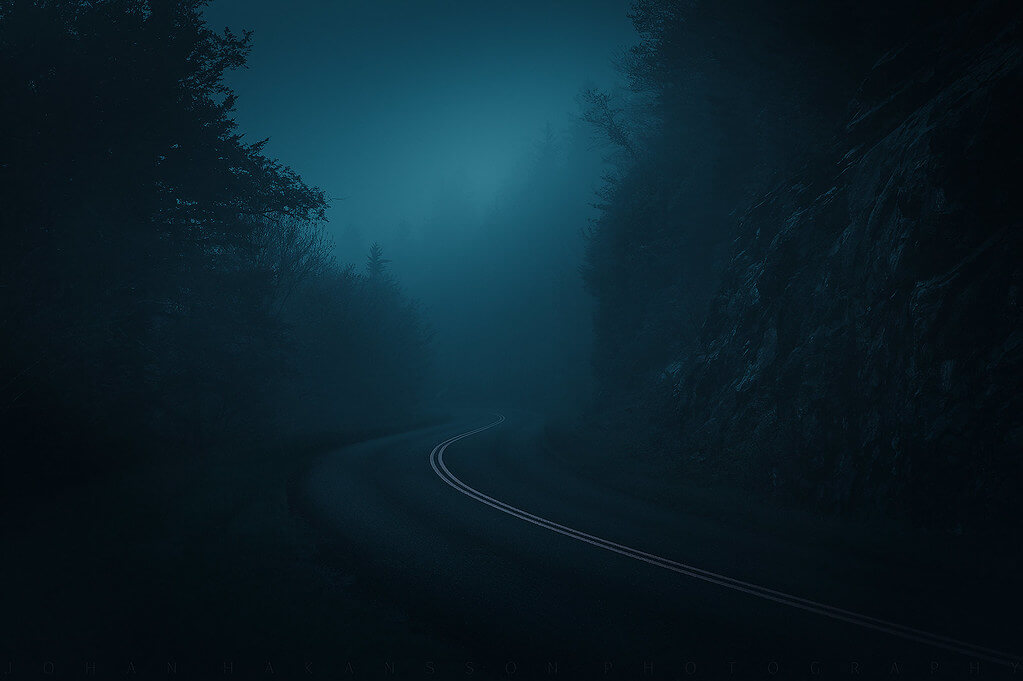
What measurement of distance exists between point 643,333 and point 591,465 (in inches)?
574

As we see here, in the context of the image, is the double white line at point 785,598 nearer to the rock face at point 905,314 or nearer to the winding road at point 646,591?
the winding road at point 646,591

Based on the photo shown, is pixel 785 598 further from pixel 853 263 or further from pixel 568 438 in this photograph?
pixel 568 438

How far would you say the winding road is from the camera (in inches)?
200

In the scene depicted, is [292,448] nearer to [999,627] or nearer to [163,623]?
[163,623]

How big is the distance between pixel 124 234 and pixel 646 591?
45.9ft

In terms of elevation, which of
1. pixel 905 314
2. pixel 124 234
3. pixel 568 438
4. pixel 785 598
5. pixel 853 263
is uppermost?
pixel 853 263

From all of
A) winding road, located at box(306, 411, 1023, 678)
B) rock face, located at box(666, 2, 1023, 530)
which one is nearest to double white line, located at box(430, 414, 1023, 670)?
winding road, located at box(306, 411, 1023, 678)

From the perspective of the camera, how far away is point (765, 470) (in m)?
11.7

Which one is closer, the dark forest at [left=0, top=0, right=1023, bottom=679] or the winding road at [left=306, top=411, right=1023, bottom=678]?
the winding road at [left=306, top=411, right=1023, bottom=678]

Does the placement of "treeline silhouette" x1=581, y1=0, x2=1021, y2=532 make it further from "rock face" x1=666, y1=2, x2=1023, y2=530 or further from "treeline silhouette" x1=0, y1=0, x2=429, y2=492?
"treeline silhouette" x1=0, y1=0, x2=429, y2=492

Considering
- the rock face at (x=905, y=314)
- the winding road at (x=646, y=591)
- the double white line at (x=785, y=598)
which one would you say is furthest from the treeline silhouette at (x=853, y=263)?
the double white line at (x=785, y=598)

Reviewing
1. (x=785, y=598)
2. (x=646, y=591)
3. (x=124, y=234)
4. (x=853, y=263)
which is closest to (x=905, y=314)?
(x=853, y=263)

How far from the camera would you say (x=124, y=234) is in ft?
38.3

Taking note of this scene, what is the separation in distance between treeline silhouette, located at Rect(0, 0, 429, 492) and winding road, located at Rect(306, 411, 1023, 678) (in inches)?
213
